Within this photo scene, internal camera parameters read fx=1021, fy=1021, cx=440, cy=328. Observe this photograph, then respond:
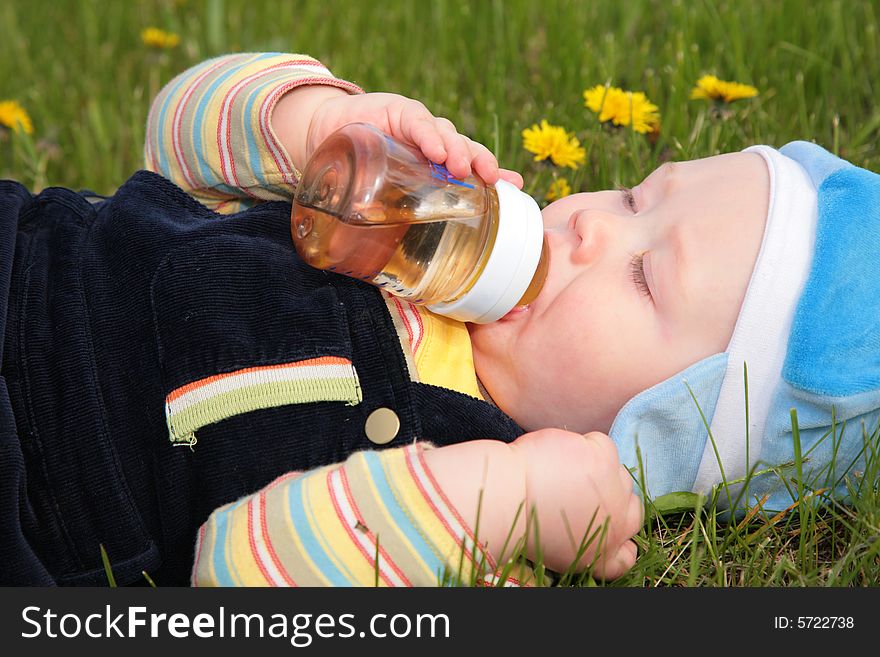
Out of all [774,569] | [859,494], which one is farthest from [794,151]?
[774,569]

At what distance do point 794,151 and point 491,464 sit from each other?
3.42 ft

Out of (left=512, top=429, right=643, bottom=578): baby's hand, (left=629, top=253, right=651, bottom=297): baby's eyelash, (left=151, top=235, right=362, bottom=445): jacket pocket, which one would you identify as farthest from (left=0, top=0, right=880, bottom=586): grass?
(left=512, top=429, right=643, bottom=578): baby's hand

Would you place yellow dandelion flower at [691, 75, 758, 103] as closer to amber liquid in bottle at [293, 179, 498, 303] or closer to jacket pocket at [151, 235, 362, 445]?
amber liquid in bottle at [293, 179, 498, 303]

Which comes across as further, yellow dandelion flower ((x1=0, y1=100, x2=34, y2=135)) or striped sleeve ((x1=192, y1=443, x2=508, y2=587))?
yellow dandelion flower ((x1=0, y1=100, x2=34, y2=135))

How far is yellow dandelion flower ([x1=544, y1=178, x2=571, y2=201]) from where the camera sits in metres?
2.67

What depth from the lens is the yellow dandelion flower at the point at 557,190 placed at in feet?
8.76

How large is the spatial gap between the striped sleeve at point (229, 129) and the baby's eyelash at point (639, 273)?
731 millimetres

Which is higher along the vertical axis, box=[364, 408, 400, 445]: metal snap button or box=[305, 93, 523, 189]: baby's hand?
box=[305, 93, 523, 189]: baby's hand

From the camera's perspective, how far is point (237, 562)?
1.67 m

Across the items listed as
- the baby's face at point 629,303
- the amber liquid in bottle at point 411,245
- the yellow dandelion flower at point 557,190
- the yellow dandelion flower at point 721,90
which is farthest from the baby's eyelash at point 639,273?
the yellow dandelion flower at point 721,90

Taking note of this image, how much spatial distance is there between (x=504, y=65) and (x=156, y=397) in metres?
2.00

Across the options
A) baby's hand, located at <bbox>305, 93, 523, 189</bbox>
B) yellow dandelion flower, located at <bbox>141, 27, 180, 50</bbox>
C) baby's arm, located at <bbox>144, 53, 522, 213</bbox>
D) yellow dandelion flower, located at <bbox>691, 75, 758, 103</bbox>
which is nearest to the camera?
baby's hand, located at <bbox>305, 93, 523, 189</bbox>

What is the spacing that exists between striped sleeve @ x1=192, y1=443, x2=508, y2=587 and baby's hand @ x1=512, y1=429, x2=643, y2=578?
0.14 metres

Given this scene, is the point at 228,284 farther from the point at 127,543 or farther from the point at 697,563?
the point at 697,563
